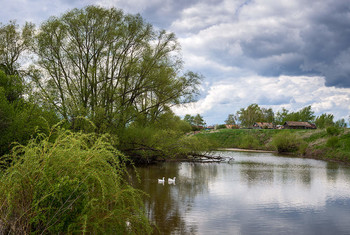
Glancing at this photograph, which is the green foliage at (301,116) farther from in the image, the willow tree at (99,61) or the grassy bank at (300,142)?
the willow tree at (99,61)

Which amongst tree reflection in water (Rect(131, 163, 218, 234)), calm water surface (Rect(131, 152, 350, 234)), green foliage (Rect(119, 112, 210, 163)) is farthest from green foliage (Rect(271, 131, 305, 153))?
Result: tree reflection in water (Rect(131, 163, 218, 234))

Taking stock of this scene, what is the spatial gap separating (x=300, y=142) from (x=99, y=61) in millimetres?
32113

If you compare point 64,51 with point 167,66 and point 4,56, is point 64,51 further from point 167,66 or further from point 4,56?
point 167,66

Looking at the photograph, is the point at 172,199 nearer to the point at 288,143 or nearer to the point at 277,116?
the point at 288,143

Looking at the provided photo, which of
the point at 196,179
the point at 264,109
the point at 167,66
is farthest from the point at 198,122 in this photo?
the point at 196,179

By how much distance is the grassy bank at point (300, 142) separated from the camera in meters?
35.1

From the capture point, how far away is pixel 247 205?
12.0 meters

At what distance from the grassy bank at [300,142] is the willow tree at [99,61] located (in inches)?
314

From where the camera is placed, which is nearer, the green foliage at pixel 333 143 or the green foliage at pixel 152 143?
the green foliage at pixel 152 143

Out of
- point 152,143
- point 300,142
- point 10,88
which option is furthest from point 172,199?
point 300,142

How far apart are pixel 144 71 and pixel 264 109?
98.1 m

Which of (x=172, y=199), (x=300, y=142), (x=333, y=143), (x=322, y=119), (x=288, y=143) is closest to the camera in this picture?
(x=172, y=199)

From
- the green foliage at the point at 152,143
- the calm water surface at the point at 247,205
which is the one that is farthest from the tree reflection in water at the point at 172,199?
the green foliage at the point at 152,143

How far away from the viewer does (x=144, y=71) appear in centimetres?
2478
